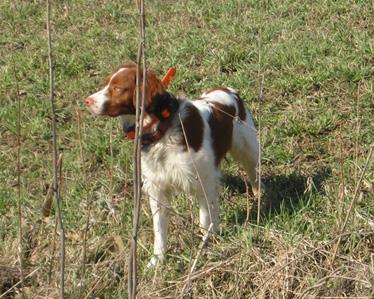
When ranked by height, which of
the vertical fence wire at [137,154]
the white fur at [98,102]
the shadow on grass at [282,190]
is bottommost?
the shadow on grass at [282,190]

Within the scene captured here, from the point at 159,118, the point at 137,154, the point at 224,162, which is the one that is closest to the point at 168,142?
the point at 159,118

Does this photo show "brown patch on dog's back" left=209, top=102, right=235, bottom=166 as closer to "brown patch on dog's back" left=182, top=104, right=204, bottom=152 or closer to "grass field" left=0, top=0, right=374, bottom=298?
"brown patch on dog's back" left=182, top=104, right=204, bottom=152

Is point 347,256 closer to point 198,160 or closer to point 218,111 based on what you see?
point 198,160

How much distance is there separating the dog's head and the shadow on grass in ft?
3.23

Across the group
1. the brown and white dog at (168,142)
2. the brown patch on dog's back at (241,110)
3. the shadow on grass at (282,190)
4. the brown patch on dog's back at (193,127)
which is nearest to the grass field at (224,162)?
the shadow on grass at (282,190)

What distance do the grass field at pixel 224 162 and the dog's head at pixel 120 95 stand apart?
0.36 m

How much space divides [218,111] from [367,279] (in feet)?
5.20

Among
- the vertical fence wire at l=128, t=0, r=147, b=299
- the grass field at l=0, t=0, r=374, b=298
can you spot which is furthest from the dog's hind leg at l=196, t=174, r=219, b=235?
the vertical fence wire at l=128, t=0, r=147, b=299

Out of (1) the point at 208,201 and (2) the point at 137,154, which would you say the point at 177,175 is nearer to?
(1) the point at 208,201

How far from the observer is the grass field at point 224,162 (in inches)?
138

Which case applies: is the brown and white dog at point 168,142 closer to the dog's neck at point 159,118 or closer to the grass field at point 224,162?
the dog's neck at point 159,118

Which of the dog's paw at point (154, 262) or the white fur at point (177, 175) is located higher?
the white fur at point (177, 175)

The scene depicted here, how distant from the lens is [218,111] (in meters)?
4.52

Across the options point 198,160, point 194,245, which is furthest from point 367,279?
point 198,160
